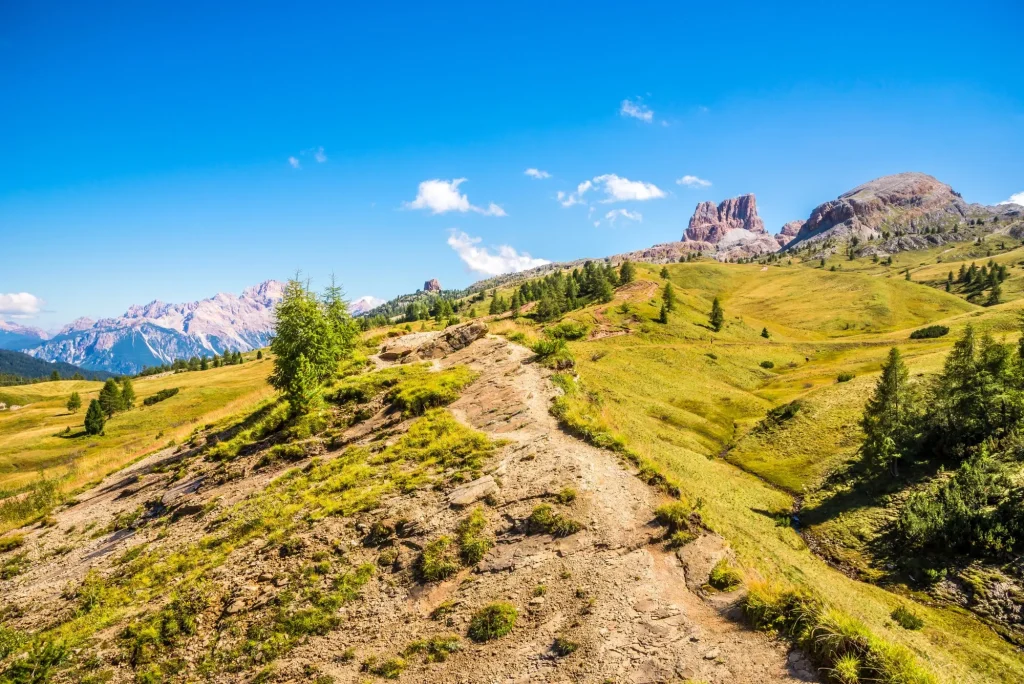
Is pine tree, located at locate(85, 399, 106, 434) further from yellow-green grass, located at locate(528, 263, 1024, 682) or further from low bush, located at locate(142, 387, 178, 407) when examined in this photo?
yellow-green grass, located at locate(528, 263, 1024, 682)

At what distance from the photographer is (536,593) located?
13.1 meters

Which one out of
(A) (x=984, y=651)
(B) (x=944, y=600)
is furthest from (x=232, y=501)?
(B) (x=944, y=600)

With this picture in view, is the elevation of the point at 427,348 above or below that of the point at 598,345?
above

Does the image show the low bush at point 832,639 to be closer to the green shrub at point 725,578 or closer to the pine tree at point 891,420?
the green shrub at point 725,578

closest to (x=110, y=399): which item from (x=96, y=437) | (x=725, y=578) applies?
(x=96, y=437)

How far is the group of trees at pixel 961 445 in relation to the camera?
98.9 feet

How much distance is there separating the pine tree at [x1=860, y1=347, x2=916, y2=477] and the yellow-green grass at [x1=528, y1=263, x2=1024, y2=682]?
5.86 meters

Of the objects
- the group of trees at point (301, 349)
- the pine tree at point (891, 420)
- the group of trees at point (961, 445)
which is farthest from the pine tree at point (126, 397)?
the group of trees at point (961, 445)

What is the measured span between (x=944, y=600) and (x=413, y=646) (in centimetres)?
3514

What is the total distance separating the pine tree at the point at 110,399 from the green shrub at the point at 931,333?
201 meters

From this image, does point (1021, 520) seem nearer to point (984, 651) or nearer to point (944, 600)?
point (944, 600)

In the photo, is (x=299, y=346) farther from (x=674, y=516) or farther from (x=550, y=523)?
(x=674, y=516)

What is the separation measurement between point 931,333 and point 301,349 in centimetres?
13069

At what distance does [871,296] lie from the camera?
183 metres
